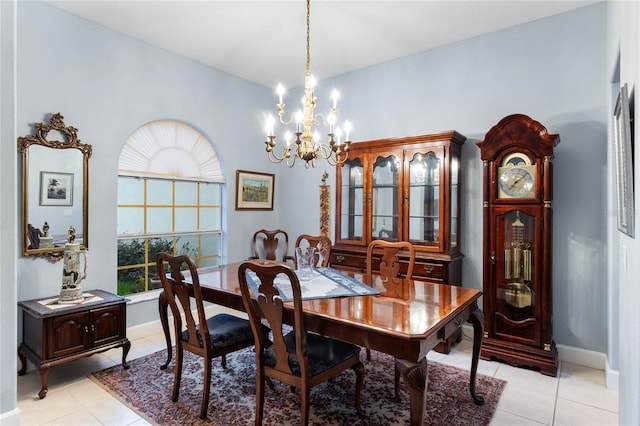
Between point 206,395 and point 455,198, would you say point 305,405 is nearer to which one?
point 206,395

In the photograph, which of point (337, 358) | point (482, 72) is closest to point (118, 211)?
point (337, 358)

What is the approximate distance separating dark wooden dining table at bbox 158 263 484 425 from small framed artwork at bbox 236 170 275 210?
84.3 inches

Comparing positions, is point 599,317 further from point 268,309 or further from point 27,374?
point 27,374

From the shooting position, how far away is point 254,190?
4840 mm

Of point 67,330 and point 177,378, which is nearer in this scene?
point 177,378

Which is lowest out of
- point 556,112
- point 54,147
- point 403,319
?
point 403,319

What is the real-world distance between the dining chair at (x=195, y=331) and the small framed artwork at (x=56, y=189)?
135 centimetres

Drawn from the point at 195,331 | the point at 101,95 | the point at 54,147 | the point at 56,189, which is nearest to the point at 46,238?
the point at 56,189

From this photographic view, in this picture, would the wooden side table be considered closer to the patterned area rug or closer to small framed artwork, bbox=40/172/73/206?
the patterned area rug

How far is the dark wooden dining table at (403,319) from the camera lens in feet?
5.50

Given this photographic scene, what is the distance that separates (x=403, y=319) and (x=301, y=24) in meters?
2.78

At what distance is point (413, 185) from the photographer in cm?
364

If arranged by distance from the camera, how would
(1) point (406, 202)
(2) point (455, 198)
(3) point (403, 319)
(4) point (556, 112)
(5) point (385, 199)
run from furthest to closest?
(5) point (385, 199)
(1) point (406, 202)
(2) point (455, 198)
(4) point (556, 112)
(3) point (403, 319)

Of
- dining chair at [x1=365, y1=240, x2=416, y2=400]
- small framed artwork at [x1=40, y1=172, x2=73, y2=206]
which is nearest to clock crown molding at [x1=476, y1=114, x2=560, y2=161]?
dining chair at [x1=365, y1=240, x2=416, y2=400]
